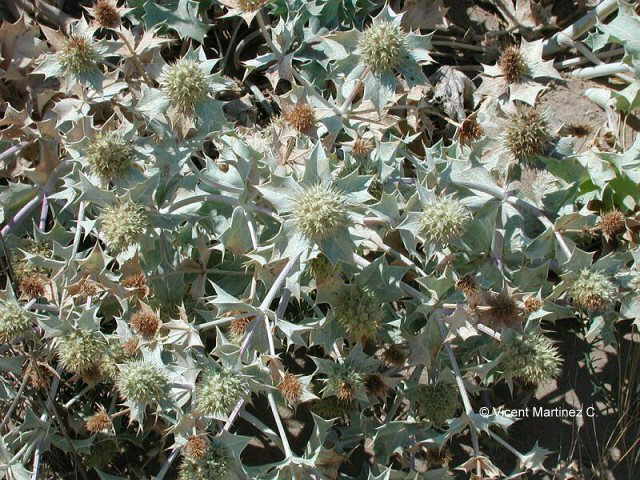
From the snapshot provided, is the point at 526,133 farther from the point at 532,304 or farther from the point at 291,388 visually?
the point at 291,388

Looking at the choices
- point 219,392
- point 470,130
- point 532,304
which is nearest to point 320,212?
Answer: point 219,392

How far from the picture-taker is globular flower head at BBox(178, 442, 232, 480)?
8.09 ft

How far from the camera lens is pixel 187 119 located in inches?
113

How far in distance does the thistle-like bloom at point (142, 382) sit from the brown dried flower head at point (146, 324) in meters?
0.19

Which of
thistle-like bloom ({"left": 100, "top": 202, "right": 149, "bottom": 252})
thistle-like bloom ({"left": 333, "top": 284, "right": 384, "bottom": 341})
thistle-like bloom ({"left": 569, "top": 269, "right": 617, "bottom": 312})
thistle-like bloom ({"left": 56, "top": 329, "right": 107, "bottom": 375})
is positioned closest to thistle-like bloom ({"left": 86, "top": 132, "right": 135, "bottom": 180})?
thistle-like bloom ({"left": 100, "top": 202, "right": 149, "bottom": 252})

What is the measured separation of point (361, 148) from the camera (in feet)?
9.82

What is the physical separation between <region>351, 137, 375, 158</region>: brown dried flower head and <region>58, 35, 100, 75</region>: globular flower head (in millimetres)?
1222

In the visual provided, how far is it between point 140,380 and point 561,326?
2.16 m

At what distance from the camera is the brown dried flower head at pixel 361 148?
300cm

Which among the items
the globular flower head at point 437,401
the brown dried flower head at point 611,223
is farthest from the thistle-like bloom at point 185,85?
the brown dried flower head at point 611,223

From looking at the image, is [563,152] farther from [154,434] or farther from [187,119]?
[154,434]

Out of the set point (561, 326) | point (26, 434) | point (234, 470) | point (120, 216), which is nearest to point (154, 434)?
point (26, 434)

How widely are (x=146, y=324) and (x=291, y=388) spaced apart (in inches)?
25.8

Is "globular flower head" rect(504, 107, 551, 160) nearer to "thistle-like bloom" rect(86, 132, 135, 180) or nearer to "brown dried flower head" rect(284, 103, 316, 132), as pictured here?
"brown dried flower head" rect(284, 103, 316, 132)
